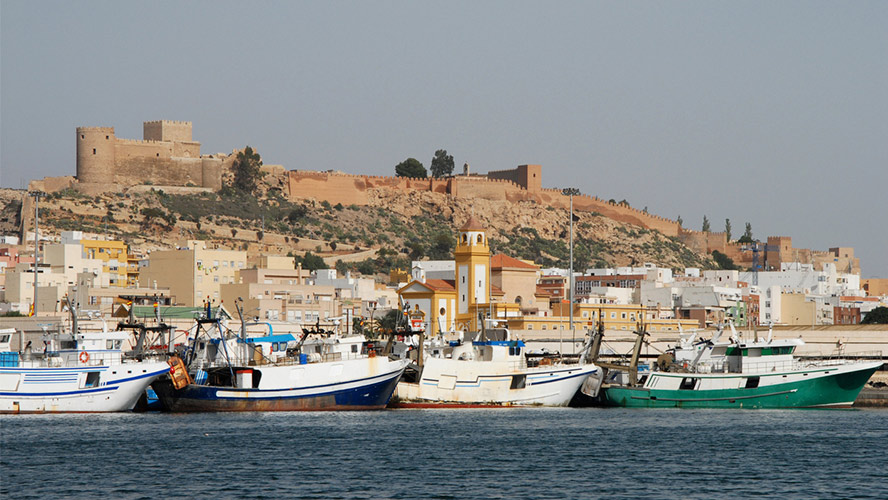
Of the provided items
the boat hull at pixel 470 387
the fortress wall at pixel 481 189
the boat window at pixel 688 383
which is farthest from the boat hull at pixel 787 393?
the fortress wall at pixel 481 189

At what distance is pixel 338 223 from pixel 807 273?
169ft

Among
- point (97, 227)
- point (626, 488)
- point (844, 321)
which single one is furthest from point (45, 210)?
point (626, 488)

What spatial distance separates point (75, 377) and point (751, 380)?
89.5ft

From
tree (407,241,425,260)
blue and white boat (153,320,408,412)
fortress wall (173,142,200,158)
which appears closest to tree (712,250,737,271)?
tree (407,241,425,260)

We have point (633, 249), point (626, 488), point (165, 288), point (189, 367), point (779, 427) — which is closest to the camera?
point (626, 488)

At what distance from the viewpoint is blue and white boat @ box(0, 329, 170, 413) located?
5203 centimetres

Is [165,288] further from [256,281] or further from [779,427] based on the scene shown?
[779,427]

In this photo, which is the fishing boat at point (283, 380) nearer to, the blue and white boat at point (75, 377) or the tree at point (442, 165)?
the blue and white boat at point (75, 377)

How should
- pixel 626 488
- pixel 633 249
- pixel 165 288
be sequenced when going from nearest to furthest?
pixel 626 488 < pixel 165 288 < pixel 633 249

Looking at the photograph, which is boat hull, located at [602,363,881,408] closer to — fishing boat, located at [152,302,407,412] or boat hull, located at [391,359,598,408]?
boat hull, located at [391,359,598,408]

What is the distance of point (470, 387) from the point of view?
58.4m

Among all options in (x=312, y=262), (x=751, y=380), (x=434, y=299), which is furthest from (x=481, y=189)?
(x=751, y=380)

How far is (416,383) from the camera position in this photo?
192 feet

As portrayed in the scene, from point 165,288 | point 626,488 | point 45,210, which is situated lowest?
point 626,488
